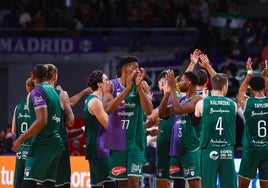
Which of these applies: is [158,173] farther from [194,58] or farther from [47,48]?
[47,48]

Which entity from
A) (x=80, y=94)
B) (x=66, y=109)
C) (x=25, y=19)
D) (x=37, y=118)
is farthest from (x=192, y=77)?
(x=25, y=19)

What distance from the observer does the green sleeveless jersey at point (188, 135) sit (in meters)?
15.9

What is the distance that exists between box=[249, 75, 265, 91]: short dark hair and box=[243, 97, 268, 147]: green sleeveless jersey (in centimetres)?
17

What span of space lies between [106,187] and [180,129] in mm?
1606

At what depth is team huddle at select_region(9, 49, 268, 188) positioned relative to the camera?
46.4 ft

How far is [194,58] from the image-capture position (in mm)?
16234

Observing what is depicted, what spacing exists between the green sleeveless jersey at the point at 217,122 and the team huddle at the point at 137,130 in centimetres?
1

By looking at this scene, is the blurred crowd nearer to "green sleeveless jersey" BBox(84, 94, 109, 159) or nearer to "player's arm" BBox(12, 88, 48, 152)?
"green sleeveless jersey" BBox(84, 94, 109, 159)

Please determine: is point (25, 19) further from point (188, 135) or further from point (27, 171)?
point (27, 171)

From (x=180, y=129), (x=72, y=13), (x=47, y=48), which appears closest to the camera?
(x=180, y=129)

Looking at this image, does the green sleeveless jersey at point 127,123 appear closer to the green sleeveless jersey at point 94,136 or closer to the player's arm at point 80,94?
the green sleeveless jersey at point 94,136

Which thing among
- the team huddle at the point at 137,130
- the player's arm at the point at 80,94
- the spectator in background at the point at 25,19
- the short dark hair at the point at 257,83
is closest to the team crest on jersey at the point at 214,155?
the team huddle at the point at 137,130

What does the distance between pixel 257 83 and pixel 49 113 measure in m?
3.39

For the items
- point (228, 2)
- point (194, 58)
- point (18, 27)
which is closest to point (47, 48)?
point (18, 27)
